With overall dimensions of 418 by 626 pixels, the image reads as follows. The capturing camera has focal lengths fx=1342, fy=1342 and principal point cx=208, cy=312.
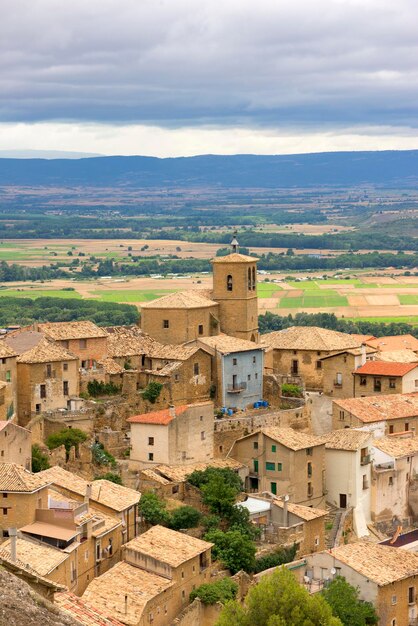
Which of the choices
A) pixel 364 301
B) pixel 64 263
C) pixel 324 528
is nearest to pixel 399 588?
pixel 324 528

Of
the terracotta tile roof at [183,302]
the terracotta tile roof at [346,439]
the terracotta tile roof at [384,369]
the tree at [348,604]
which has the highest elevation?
the terracotta tile roof at [183,302]

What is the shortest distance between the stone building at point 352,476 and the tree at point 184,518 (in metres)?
7.17

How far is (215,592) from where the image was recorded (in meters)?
38.1

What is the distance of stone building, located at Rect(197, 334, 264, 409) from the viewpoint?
172 feet

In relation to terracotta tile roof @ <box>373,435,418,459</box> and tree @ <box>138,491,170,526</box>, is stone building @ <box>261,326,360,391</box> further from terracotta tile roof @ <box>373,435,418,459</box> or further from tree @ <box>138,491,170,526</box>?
tree @ <box>138,491,170,526</box>

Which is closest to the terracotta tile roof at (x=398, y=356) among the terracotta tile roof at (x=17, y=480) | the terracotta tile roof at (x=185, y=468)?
Answer: the terracotta tile roof at (x=185, y=468)

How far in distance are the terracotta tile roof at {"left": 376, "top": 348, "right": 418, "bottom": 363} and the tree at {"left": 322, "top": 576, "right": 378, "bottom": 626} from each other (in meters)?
22.1

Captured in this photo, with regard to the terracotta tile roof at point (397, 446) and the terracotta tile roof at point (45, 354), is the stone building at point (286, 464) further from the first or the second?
the terracotta tile roof at point (45, 354)

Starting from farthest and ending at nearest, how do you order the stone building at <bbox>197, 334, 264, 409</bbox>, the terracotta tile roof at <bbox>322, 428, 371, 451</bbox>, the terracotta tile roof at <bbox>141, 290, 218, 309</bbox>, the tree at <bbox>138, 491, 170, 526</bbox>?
the terracotta tile roof at <bbox>141, 290, 218, 309</bbox> → the stone building at <bbox>197, 334, 264, 409</bbox> → the terracotta tile roof at <bbox>322, 428, 371, 451</bbox> → the tree at <bbox>138, 491, 170, 526</bbox>

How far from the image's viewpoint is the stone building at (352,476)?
155 feet

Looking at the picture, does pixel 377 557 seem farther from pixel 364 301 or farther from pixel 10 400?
pixel 364 301

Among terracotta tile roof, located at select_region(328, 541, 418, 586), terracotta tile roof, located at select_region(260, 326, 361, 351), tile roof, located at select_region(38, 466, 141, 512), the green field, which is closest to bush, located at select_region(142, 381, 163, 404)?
tile roof, located at select_region(38, 466, 141, 512)

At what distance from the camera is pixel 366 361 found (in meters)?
58.2

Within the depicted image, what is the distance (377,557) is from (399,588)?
150cm
